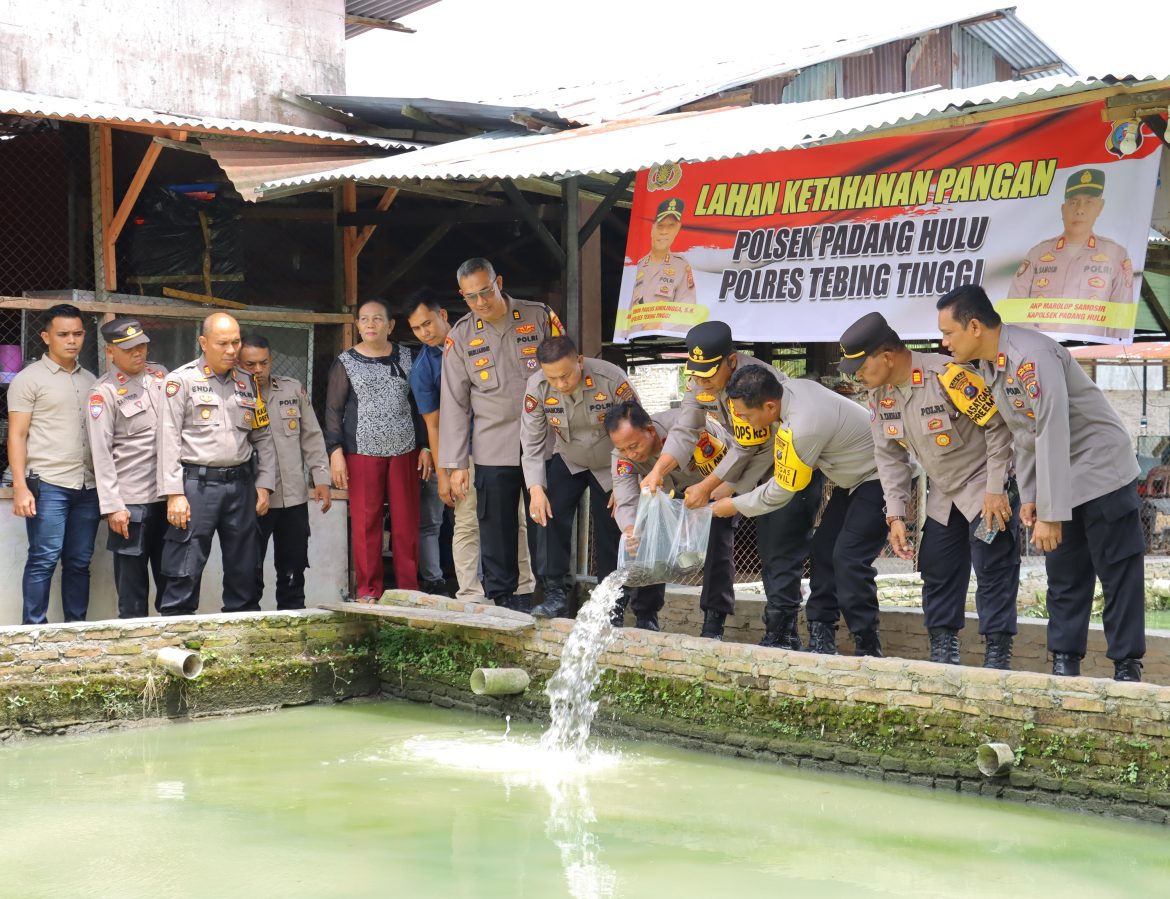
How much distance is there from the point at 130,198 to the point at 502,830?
16.6 feet

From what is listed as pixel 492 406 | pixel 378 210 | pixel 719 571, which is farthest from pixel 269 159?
pixel 719 571

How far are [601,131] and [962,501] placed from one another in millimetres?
3680

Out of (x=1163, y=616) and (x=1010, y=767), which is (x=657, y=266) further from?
(x=1163, y=616)

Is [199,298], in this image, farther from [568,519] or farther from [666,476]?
[666,476]

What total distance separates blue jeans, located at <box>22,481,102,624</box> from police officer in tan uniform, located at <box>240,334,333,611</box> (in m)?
A: 0.93

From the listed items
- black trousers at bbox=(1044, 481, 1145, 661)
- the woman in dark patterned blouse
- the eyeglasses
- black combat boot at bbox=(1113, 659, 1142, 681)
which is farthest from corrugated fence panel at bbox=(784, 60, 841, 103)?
black combat boot at bbox=(1113, 659, 1142, 681)

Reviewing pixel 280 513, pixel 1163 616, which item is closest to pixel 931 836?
pixel 280 513

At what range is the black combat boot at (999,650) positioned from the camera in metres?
6.11

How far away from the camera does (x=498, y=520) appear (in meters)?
7.66

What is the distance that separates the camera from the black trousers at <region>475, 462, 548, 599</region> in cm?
767

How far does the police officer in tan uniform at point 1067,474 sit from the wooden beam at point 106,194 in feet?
17.4

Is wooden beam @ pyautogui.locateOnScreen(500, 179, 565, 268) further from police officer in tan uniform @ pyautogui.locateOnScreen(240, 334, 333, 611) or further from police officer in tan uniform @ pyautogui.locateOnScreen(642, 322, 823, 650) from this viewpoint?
police officer in tan uniform @ pyautogui.locateOnScreen(642, 322, 823, 650)

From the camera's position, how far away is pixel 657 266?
7754 millimetres

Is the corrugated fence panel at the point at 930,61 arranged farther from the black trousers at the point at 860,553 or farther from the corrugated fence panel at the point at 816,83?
the black trousers at the point at 860,553
